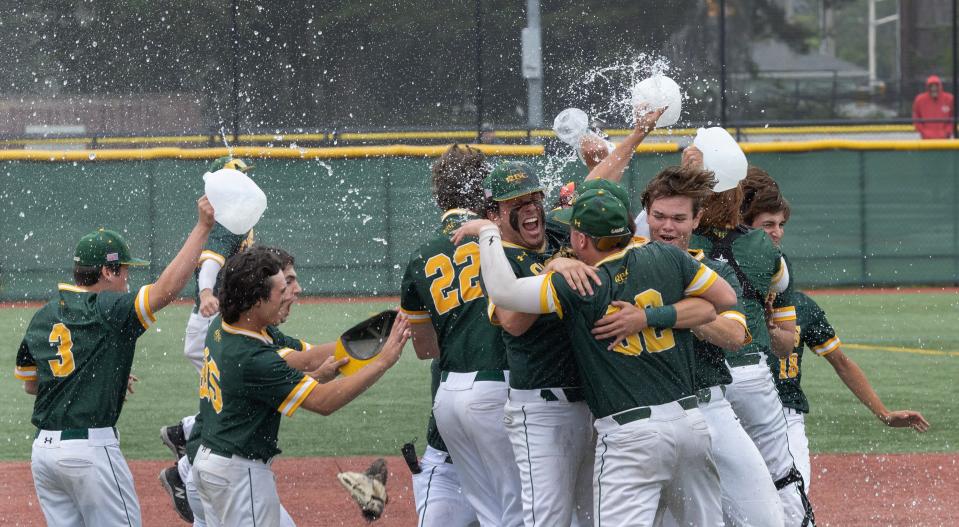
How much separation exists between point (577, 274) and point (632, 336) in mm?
286

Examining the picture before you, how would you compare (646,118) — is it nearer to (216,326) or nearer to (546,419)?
(546,419)

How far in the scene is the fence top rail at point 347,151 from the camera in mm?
15531

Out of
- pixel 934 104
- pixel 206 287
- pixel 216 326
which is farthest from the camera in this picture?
pixel 934 104

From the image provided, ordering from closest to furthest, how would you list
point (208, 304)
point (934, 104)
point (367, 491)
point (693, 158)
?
1. point (693, 158)
2. point (367, 491)
3. point (208, 304)
4. point (934, 104)

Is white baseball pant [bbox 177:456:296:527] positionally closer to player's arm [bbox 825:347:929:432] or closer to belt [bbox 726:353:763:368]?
belt [bbox 726:353:763:368]

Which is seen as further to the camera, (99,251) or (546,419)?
(99,251)

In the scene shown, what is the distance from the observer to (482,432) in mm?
4910

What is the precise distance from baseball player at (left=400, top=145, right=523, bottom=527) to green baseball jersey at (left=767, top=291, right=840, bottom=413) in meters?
1.37

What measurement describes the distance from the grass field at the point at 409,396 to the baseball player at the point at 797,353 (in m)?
2.03

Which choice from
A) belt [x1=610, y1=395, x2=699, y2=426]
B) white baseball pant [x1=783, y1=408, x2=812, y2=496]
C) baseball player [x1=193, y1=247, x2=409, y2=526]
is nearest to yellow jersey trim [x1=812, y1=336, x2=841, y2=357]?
white baseball pant [x1=783, y1=408, x2=812, y2=496]

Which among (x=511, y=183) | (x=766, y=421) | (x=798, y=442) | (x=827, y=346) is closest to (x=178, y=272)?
(x=511, y=183)

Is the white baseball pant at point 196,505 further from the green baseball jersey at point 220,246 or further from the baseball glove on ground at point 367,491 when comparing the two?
the green baseball jersey at point 220,246

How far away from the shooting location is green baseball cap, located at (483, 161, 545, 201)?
471cm

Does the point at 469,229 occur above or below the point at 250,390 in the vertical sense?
above
